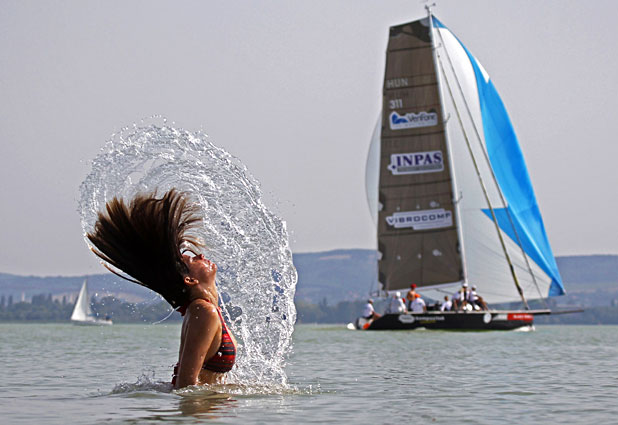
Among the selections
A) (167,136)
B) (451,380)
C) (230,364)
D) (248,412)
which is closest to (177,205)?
(230,364)

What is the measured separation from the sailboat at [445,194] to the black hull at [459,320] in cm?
313

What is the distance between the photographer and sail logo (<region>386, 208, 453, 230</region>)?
4166 cm

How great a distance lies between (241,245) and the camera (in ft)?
34.0

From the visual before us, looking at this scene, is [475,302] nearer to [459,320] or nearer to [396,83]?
[459,320]

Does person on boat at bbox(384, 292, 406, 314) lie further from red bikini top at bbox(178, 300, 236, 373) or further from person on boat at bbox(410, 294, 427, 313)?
red bikini top at bbox(178, 300, 236, 373)

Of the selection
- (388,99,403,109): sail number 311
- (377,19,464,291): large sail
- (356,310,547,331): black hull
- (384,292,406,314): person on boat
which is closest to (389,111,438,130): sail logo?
(377,19,464,291): large sail

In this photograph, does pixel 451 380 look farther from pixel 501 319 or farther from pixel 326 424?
pixel 501 319

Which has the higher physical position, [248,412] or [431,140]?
[431,140]

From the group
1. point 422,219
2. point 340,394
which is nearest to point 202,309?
point 340,394

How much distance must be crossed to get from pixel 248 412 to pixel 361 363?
8234 mm

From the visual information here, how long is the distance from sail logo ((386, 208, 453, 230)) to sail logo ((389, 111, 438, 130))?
3.66 meters

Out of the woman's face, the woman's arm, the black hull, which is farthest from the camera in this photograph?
the black hull

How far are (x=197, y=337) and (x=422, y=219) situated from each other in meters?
35.1

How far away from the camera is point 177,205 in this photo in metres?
7.48
